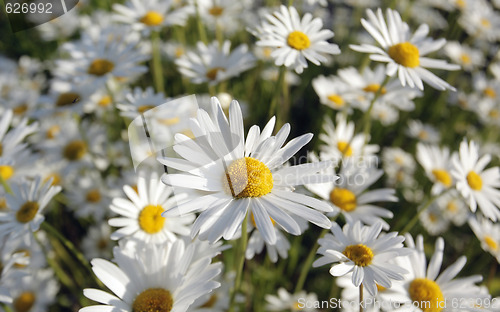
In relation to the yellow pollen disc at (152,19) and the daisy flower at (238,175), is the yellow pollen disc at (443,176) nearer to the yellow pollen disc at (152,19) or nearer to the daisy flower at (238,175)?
the daisy flower at (238,175)

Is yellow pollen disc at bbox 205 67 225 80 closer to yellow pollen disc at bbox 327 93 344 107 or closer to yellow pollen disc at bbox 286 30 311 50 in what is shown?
yellow pollen disc at bbox 286 30 311 50

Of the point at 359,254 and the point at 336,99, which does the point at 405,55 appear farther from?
the point at 359,254

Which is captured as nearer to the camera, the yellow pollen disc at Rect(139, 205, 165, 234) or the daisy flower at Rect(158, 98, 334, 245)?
the daisy flower at Rect(158, 98, 334, 245)

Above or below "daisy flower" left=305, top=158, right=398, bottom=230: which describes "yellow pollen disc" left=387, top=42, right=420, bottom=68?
above

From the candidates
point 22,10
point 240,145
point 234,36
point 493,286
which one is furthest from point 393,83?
point 22,10

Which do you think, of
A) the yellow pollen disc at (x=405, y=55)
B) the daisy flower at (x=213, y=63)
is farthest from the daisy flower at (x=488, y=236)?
the daisy flower at (x=213, y=63)

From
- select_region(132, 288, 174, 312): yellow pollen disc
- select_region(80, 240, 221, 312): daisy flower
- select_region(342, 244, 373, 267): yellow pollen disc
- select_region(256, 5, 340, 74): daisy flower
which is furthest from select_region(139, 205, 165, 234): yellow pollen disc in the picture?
select_region(256, 5, 340, 74): daisy flower

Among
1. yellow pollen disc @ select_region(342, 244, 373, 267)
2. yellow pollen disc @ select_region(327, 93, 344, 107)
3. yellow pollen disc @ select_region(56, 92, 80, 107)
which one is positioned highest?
yellow pollen disc @ select_region(342, 244, 373, 267)
